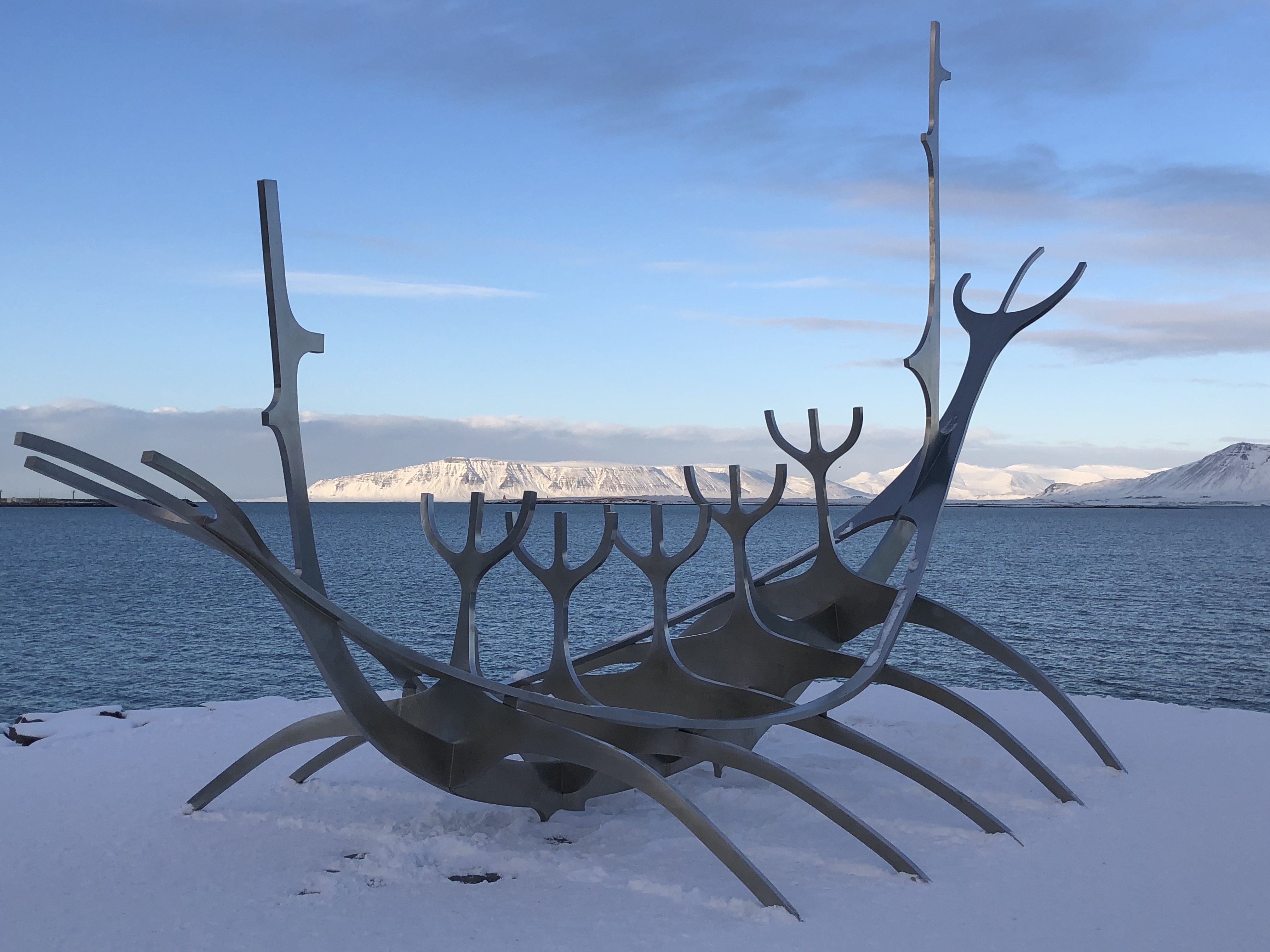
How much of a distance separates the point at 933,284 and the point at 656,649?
5.17m

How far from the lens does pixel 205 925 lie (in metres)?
7.14

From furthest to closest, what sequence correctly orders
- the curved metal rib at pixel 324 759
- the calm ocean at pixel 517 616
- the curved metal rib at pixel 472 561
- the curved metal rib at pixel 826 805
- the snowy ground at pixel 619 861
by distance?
1. the calm ocean at pixel 517 616
2. the curved metal rib at pixel 324 759
3. the curved metal rib at pixel 472 561
4. the curved metal rib at pixel 826 805
5. the snowy ground at pixel 619 861

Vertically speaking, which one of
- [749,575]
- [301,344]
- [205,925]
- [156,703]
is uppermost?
[301,344]

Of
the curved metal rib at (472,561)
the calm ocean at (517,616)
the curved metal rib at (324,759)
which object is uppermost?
the curved metal rib at (472,561)

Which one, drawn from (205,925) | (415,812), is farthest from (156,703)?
(205,925)

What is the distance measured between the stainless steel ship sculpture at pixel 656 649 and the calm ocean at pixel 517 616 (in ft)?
52.5

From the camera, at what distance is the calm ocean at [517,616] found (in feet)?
92.3

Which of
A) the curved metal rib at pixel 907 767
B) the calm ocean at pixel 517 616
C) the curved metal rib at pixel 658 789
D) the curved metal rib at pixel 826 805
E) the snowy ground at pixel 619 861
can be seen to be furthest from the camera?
the calm ocean at pixel 517 616

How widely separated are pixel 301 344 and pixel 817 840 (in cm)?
551

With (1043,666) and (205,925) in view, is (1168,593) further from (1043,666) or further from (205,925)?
(205,925)

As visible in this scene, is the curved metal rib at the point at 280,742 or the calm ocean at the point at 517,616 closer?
the curved metal rib at the point at 280,742

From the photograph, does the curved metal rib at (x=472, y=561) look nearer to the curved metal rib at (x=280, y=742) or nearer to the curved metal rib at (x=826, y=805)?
the curved metal rib at (x=280, y=742)

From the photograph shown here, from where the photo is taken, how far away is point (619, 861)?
8.30 meters

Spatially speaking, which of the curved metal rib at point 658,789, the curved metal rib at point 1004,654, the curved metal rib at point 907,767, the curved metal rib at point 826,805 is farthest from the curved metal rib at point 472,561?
the curved metal rib at point 1004,654
